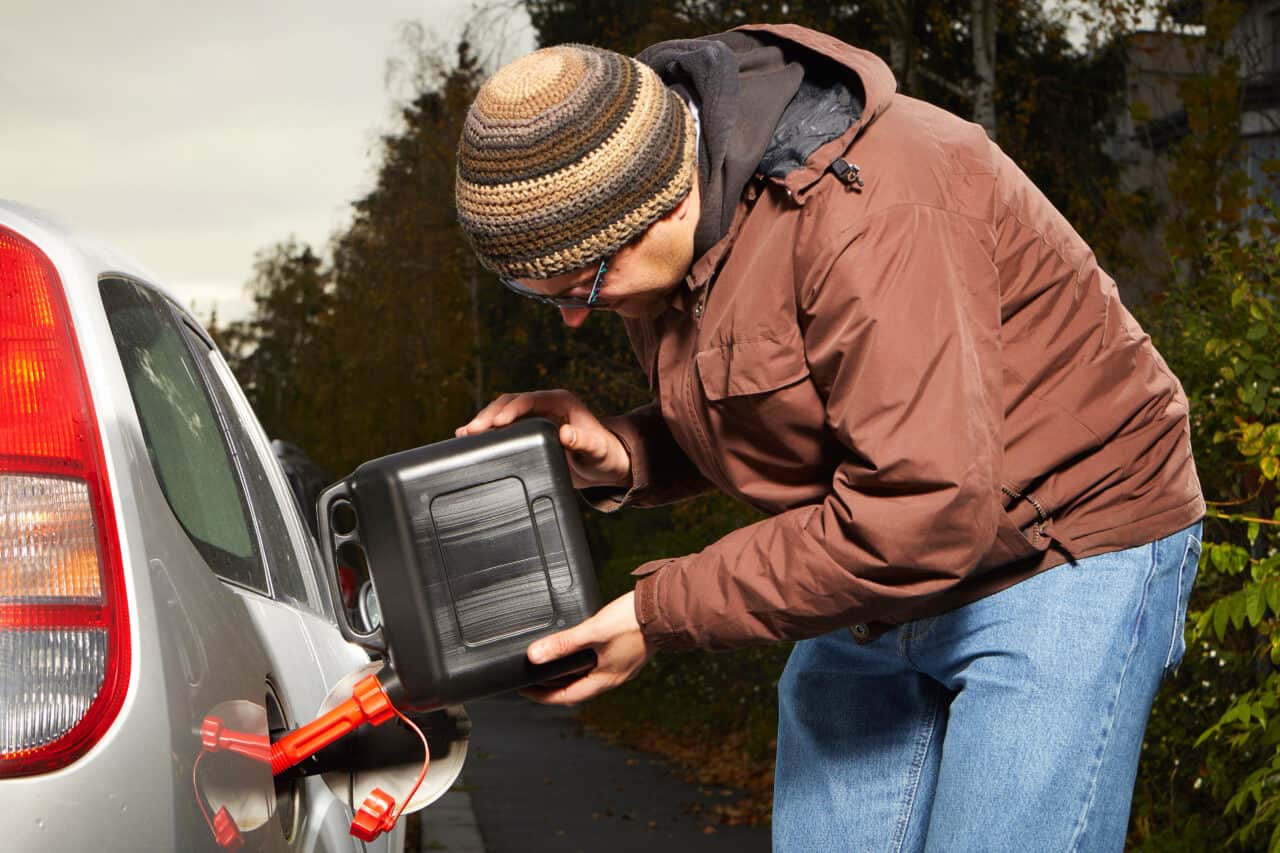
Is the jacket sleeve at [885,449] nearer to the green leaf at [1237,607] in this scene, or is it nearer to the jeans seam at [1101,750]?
the jeans seam at [1101,750]

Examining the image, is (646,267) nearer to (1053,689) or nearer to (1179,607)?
(1053,689)

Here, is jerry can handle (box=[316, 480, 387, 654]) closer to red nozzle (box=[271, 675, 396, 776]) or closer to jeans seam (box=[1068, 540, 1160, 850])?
red nozzle (box=[271, 675, 396, 776])

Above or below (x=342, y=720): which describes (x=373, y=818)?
below

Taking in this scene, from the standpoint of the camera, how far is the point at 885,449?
77.0 inches

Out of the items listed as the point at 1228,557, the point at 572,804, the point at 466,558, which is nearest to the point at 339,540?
the point at 466,558

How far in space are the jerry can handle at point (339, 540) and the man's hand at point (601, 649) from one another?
0.73ft

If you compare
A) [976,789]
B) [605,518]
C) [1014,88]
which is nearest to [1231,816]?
[976,789]

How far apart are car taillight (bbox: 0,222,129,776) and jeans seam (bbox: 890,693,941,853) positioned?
1455mm

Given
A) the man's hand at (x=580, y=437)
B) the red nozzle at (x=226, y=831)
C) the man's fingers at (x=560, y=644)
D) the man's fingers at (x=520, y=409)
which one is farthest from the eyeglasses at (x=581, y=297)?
the red nozzle at (x=226, y=831)

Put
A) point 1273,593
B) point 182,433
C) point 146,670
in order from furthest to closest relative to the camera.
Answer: point 1273,593
point 182,433
point 146,670

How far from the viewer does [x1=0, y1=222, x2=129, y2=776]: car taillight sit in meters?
1.56

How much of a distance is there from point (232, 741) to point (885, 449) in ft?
2.73

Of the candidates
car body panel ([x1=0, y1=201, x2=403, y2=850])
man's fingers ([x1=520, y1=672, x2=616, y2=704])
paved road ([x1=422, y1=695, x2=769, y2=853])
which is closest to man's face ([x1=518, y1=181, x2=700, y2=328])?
man's fingers ([x1=520, y1=672, x2=616, y2=704])

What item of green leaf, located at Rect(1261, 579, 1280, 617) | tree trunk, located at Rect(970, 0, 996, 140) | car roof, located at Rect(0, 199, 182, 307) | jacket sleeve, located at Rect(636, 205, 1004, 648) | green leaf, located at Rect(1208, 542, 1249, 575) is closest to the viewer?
car roof, located at Rect(0, 199, 182, 307)
